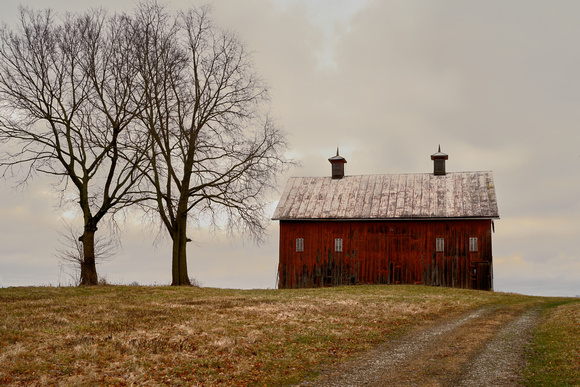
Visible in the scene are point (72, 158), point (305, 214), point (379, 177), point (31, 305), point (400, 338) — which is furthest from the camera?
point (379, 177)

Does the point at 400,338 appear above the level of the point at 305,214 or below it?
below

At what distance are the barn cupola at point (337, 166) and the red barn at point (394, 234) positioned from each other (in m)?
3.02

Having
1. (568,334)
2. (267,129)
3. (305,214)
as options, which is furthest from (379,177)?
(568,334)

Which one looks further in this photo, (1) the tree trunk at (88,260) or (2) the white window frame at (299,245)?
(2) the white window frame at (299,245)

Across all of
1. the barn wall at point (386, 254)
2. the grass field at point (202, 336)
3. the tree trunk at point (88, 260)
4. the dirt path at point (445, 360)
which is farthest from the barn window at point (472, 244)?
the tree trunk at point (88, 260)

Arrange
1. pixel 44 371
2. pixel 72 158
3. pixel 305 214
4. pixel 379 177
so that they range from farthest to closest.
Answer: pixel 379 177 → pixel 305 214 → pixel 72 158 → pixel 44 371

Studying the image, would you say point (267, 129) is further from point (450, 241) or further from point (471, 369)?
point (471, 369)

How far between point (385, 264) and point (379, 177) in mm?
8541

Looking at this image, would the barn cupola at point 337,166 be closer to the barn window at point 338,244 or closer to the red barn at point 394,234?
the red barn at point 394,234

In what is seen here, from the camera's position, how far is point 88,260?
29.9 metres

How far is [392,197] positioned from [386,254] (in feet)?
15.5

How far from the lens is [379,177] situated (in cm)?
4131

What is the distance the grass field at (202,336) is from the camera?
11.1 m

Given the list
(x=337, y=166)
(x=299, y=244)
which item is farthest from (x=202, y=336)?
(x=337, y=166)
